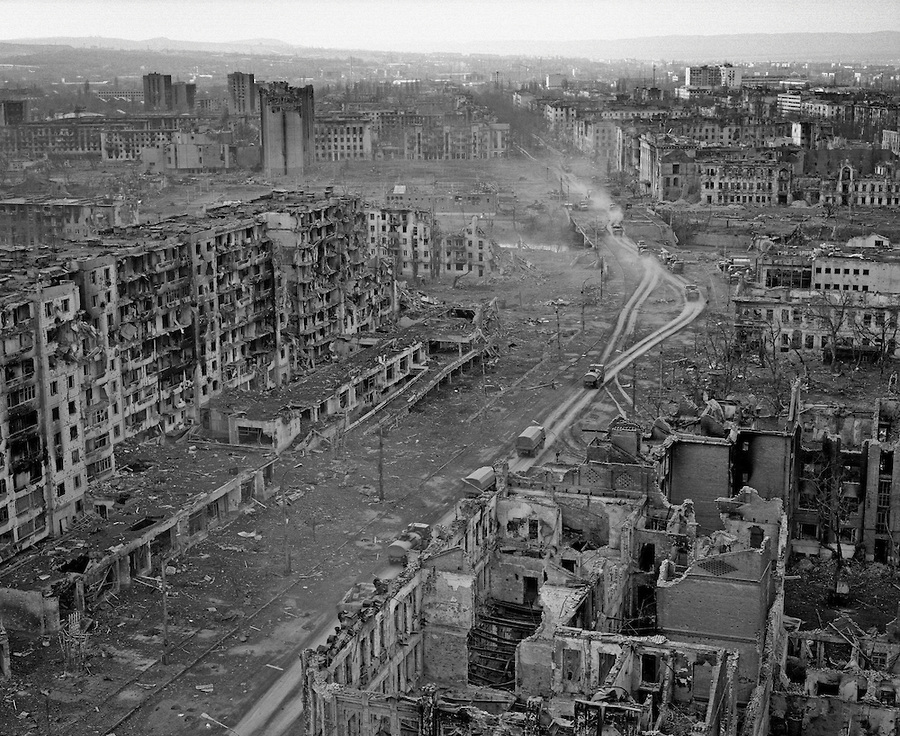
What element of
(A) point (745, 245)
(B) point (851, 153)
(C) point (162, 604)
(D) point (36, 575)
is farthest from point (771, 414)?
(B) point (851, 153)

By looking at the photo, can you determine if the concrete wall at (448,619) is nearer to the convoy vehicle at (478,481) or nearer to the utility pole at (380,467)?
the utility pole at (380,467)

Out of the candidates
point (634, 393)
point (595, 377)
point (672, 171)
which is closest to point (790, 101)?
point (672, 171)

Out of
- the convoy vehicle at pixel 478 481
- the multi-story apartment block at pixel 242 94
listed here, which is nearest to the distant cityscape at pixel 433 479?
the convoy vehicle at pixel 478 481

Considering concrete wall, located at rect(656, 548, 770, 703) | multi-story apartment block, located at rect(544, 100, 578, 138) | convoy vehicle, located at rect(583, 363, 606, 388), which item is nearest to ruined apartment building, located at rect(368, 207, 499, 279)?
convoy vehicle, located at rect(583, 363, 606, 388)

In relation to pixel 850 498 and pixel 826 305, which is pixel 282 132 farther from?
pixel 850 498

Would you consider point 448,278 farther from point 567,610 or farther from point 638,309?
point 567,610

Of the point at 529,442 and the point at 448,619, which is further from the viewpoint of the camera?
the point at 529,442

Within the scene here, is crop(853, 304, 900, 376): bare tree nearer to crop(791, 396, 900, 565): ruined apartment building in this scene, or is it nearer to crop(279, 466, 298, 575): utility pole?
crop(791, 396, 900, 565): ruined apartment building
